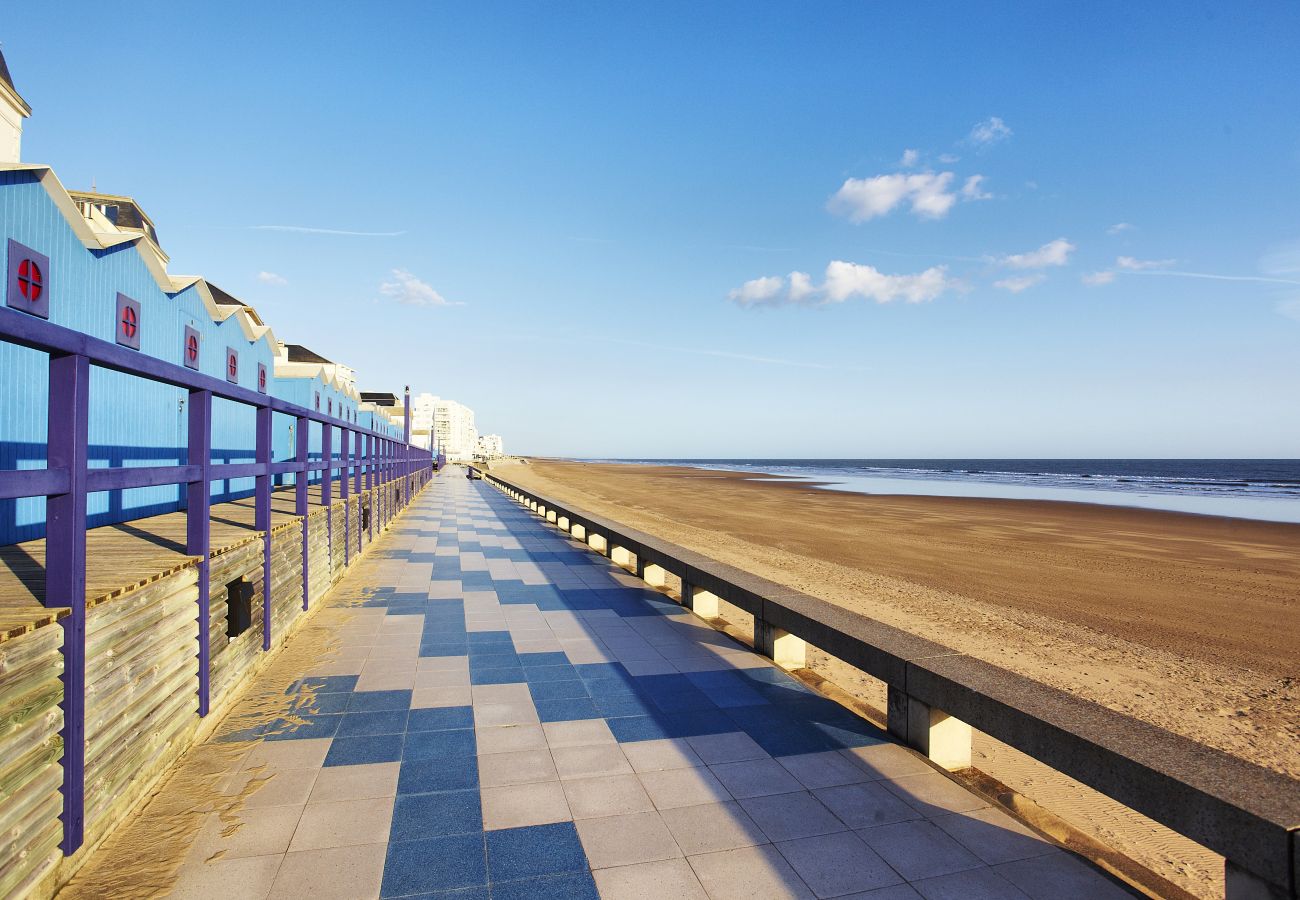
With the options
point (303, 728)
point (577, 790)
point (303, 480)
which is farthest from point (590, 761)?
point (303, 480)

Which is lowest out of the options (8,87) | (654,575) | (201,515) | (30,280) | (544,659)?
(544,659)

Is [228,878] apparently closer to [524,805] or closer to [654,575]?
[524,805]

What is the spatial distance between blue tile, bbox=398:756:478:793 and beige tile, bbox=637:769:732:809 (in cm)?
96

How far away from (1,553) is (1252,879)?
667cm

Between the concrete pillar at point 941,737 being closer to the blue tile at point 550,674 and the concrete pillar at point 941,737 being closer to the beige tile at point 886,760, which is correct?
the beige tile at point 886,760

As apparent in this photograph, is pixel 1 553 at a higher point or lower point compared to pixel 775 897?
higher

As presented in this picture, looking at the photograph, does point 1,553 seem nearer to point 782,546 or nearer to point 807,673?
point 807,673

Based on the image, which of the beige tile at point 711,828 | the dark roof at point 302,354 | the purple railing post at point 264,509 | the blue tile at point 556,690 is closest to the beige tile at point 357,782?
the blue tile at point 556,690

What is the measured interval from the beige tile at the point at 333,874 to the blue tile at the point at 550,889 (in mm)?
519

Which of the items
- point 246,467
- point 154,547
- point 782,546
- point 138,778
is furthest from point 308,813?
point 782,546

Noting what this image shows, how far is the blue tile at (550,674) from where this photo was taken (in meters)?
5.29

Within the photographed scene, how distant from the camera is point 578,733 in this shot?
4.27 meters

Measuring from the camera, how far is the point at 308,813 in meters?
3.27

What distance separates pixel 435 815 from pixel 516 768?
58 centimetres
